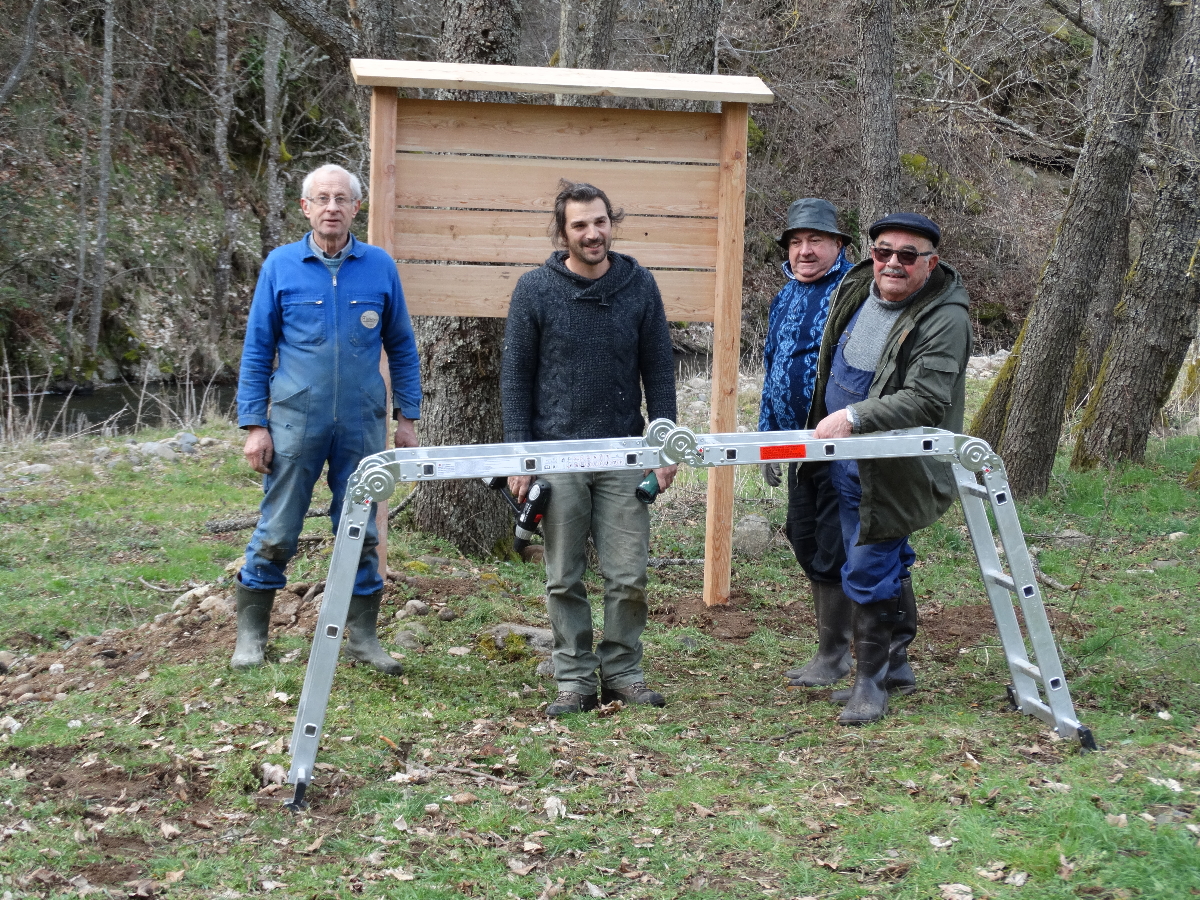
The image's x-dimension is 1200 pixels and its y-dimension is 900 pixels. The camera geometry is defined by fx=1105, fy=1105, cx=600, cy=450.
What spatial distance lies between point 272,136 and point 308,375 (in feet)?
56.7

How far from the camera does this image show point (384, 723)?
4.36 m

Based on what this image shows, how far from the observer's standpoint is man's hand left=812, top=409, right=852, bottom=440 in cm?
396

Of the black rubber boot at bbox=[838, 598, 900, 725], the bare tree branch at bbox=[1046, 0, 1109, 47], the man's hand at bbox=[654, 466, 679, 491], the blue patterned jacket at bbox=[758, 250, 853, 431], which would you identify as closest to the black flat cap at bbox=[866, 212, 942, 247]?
the blue patterned jacket at bbox=[758, 250, 853, 431]

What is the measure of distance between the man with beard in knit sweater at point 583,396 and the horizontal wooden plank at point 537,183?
1114 mm

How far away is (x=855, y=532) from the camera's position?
15.0 ft

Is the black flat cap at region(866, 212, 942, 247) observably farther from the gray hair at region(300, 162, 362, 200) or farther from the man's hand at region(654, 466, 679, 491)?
the gray hair at region(300, 162, 362, 200)

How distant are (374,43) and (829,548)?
4229mm

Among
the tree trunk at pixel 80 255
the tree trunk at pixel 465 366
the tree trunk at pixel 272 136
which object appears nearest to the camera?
the tree trunk at pixel 465 366

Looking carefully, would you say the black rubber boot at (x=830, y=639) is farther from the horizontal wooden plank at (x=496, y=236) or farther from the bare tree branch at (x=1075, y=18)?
the bare tree branch at (x=1075, y=18)

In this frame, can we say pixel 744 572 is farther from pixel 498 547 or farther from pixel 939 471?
pixel 939 471

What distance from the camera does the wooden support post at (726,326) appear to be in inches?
229

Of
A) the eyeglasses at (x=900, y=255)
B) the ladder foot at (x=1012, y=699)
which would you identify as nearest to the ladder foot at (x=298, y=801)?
the ladder foot at (x=1012, y=699)

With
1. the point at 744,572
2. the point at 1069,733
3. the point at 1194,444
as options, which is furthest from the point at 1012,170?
the point at 1069,733

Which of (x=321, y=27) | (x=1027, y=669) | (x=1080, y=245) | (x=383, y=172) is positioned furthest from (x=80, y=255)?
(x=1027, y=669)
